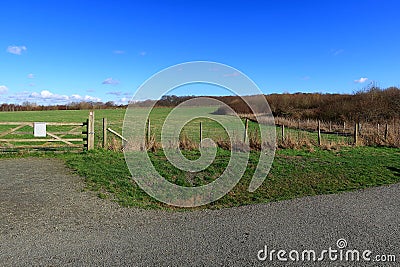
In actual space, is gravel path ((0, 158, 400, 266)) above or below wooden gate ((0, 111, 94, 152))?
below

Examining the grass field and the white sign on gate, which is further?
the white sign on gate

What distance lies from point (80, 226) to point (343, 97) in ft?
164

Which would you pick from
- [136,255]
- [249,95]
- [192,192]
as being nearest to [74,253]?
[136,255]

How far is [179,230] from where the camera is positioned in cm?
480

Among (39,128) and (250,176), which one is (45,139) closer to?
(39,128)

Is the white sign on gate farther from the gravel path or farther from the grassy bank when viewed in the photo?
the gravel path

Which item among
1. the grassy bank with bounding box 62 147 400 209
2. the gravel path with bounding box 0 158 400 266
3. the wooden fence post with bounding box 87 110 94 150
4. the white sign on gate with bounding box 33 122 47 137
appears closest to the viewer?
the gravel path with bounding box 0 158 400 266

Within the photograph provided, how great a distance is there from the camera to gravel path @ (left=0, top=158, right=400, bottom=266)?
12.6 ft

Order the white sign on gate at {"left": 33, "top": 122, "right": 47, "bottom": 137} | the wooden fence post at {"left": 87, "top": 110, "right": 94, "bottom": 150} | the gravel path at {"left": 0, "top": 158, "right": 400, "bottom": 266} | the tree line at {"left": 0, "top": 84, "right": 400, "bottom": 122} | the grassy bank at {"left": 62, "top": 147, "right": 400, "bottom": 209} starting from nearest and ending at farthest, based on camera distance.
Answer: the gravel path at {"left": 0, "top": 158, "right": 400, "bottom": 266} → the grassy bank at {"left": 62, "top": 147, "right": 400, "bottom": 209} → the white sign on gate at {"left": 33, "top": 122, "right": 47, "bottom": 137} → the wooden fence post at {"left": 87, "top": 110, "right": 94, "bottom": 150} → the tree line at {"left": 0, "top": 84, "right": 400, "bottom": 122}

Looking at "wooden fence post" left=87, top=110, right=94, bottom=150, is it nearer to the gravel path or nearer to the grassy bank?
the grassy bank

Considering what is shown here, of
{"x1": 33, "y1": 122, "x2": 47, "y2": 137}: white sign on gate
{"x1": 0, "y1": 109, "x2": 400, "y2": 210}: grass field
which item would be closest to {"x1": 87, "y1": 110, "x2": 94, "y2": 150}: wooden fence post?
{"x1": 0, "y1": 109, "x2": 400, "y2": 210}: grass field

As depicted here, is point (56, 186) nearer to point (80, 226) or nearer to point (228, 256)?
point (80, 226)

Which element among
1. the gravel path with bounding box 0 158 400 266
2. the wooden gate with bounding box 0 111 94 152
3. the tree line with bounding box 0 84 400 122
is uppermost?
the tree line with bounding box 0 84 400 122

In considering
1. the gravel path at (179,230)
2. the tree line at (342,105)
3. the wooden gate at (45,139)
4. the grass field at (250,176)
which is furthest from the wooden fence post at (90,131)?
the tree line at (342,105)
